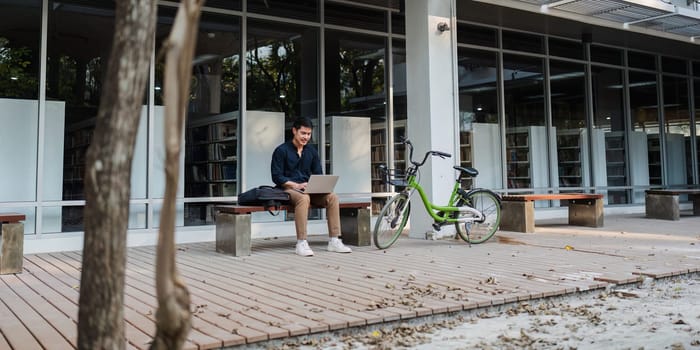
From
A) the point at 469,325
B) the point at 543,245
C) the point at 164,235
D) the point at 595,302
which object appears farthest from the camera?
the point at 543,245

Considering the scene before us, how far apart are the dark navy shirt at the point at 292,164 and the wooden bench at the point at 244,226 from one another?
29 centimetres

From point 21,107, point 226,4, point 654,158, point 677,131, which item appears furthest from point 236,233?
point 677,131

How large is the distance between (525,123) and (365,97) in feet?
11.3

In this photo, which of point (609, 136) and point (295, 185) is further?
point (609, 136)

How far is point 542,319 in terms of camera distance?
309cm

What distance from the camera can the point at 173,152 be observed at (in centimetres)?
121

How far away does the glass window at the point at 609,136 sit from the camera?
37.6 ft

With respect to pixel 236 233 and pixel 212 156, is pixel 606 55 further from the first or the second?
pixel 236 233

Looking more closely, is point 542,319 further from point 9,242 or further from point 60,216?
point 60,216

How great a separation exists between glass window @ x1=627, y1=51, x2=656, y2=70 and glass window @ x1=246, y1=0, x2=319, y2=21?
24.0 feet

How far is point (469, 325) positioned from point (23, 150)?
5.33 m

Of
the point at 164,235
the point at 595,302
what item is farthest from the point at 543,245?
the point at 164,235

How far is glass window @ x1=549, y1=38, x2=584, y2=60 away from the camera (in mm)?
11070

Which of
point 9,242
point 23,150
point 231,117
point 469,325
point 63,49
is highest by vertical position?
point 63,49
